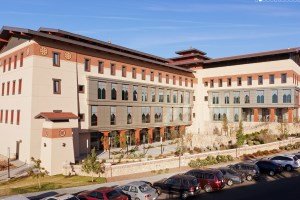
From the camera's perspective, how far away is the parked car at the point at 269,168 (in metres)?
32.1

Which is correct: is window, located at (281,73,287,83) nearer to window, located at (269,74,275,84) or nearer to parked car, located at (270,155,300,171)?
window, located at (269,74,275,84)

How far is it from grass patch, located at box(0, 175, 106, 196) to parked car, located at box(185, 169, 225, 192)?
952 cm

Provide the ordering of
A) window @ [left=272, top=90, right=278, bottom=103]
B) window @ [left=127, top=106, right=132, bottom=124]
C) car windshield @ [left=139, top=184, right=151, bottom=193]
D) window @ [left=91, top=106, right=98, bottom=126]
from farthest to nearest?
window @ [left=272, top=90, right=278, bottom=103], window @ [left=127, top=106, right=132, bottom=124], window @ [left=91, top=106, right=98, bottom=126], car windshield @ [left=139, top=184, right=151, bottom=193]

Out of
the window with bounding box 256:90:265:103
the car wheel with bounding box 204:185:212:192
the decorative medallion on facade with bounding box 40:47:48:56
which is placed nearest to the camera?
the car wheel with bounding box 204:185:212:192

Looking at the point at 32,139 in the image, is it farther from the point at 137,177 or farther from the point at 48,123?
the point at 137,177

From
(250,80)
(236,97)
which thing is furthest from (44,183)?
(250,80)

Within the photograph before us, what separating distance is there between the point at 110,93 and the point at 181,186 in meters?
26.7

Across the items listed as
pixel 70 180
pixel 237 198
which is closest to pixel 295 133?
pixel 237 198

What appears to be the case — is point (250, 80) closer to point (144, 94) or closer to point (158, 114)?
point (158, 114)

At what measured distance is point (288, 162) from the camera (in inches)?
1340

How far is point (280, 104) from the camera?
61062mm

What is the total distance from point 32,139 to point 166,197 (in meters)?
20.5

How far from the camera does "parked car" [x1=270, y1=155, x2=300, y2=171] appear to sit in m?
33.7

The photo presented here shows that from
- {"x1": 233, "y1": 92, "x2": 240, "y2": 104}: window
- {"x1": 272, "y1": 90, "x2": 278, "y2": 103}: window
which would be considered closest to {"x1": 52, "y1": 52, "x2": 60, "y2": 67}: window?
{"x1": 233, "y1": 92, "x2": 240, "y2": 104}: window
